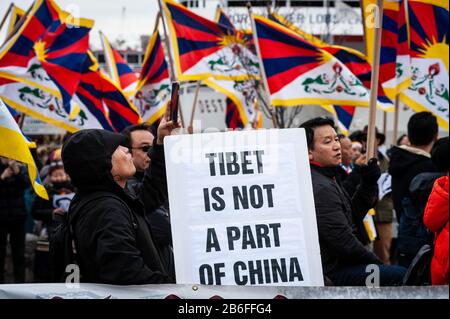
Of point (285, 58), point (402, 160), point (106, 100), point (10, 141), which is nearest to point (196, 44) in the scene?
point (106, 100)

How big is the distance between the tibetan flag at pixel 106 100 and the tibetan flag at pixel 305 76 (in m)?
2.50

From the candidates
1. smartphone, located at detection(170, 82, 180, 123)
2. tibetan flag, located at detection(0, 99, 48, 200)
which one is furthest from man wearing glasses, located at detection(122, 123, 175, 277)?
tibetan flag, located at detection(0, 99, 48, 200)

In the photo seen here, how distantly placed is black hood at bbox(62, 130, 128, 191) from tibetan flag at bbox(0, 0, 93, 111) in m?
5.90

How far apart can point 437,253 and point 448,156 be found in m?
0.65

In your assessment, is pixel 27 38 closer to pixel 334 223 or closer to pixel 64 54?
pixel 64 54

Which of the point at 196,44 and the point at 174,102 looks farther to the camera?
the point at 196,44

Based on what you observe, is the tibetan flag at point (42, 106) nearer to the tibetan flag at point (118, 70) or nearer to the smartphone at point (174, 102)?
the tibetan flag at point (118, 70)

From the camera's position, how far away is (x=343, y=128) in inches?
459

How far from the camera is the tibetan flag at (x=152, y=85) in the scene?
1304 centimetres

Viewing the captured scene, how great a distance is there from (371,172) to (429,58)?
4540 millimetres

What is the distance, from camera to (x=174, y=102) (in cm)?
483

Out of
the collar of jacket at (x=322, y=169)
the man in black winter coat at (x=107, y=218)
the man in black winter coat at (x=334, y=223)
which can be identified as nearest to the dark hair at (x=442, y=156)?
the man in black winter coat at (x=334, y=223)

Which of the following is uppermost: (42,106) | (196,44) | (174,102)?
(196,44)
